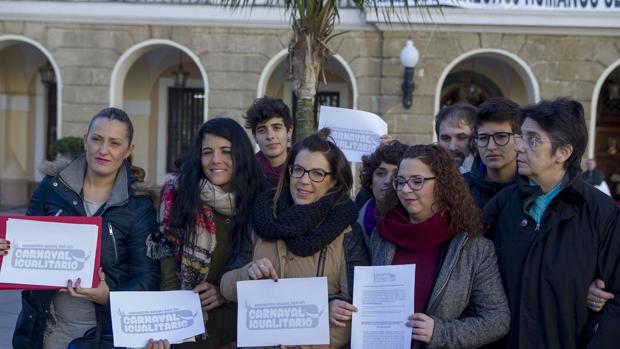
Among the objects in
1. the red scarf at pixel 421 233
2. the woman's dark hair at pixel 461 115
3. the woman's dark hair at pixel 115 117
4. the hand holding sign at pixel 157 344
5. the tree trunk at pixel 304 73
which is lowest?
the hand holding sign at pixel 157 344

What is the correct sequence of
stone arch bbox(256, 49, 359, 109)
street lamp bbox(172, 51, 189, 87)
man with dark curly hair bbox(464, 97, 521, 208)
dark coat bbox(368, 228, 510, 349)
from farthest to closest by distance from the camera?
street lamp bbox(172, 51, 189, 87) < stone arch bbox(256, 49, 359, 109) < man with dark curly hair bbox(464, 97, 521, 208) < dark coat bbox(368, 228, 510, 349)

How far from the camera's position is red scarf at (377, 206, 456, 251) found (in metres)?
3.14

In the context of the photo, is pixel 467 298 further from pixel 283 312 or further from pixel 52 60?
pixel 52 60

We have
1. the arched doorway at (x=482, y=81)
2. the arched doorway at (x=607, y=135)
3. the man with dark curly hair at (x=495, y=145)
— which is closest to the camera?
the man with dark curly hair at (x=495, y=145)

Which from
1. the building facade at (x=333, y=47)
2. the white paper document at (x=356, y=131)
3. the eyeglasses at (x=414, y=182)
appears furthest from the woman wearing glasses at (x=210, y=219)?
the building facade at (x=333, y=47)

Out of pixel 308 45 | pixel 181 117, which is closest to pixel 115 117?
pixel 308 45

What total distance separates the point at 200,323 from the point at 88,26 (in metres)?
12.7

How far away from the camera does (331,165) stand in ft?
11.2

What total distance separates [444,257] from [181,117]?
49.9ft

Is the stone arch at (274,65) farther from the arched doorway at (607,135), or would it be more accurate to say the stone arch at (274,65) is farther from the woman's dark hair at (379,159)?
the woman's dark hair at (379,159)

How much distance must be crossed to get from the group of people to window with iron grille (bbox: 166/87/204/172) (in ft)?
46.1

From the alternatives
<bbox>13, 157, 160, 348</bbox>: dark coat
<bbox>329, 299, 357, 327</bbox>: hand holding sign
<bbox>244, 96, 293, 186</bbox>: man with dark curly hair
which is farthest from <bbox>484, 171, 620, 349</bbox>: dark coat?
<bbox>244, 96, 293, 186</bbox>: man with dark curly hair

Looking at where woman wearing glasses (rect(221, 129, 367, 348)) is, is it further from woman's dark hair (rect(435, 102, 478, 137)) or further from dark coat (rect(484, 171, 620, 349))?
woman's dark hair (rect(435, 102, 478, 137))

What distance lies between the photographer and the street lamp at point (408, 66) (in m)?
13.9
